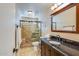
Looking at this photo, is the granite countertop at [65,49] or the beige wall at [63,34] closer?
the granite countertop at [65,49]

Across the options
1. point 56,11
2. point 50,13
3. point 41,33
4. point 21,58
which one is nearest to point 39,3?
point 50,13

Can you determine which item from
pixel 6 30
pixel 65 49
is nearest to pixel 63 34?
pixel 65 49

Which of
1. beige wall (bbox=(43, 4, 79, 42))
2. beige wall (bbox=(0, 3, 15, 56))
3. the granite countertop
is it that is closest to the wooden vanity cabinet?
the granite countertop

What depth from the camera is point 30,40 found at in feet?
6.75

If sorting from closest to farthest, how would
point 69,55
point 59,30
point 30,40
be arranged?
point 69,55
point 30,40
point 59,30

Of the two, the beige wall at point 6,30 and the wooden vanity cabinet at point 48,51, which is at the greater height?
the beige wall at point 6,30

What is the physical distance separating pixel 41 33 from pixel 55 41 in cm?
33

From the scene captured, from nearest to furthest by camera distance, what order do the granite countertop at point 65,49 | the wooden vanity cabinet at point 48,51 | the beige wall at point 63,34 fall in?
the granite countertop at point 65,49, the wooden vanity cabinet at point 48,51, the beige wall at point 63,34

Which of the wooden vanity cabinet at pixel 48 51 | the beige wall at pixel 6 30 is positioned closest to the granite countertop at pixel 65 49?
the wooden vanity cabinet at pixel 48 51

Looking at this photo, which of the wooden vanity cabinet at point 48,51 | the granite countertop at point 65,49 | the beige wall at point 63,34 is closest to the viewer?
the granite countertop at point 65,49

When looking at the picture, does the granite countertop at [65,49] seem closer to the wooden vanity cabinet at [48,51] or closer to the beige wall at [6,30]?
the wooden vanity cabinet at [48,51]

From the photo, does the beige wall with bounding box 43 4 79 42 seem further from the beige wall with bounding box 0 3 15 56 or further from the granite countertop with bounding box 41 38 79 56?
the beige wall with bounding box 0 3 15 56

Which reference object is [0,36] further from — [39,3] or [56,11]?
[56,11]

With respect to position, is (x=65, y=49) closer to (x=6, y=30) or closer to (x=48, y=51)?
(x=48, y=51)
